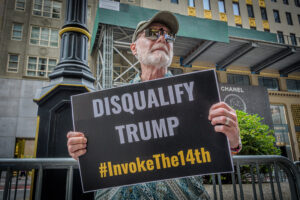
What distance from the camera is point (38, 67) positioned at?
1769 centimetres

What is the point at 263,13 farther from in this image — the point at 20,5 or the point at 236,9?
the point at 20,5

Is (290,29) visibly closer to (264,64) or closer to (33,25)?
(264,64)

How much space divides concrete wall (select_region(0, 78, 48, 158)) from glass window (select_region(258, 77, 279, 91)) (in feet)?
73.4

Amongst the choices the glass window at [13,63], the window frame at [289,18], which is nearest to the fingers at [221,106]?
the glass window at [13,63]

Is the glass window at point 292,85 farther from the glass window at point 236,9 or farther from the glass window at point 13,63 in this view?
the glass window at point 13,63

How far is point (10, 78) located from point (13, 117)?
3281 millimetres

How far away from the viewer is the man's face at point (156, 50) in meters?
1.86

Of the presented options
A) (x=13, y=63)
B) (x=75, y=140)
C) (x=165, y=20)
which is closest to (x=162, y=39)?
(x=165, y=20)

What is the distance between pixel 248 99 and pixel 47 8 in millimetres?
19967

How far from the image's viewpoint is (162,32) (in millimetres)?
1888

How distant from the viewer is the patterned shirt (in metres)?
1.43

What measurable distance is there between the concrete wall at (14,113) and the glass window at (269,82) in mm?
22371

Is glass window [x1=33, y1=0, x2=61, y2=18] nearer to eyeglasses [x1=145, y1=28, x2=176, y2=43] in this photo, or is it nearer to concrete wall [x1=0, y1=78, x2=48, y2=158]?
concrete wall [x1=0, y1=78, x2=48, y2=158]

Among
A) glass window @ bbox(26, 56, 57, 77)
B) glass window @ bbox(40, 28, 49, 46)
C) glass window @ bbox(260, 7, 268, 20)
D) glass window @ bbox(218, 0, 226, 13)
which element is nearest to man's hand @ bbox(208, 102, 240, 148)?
glass window @ bbox(26, 56, 57, 77)
